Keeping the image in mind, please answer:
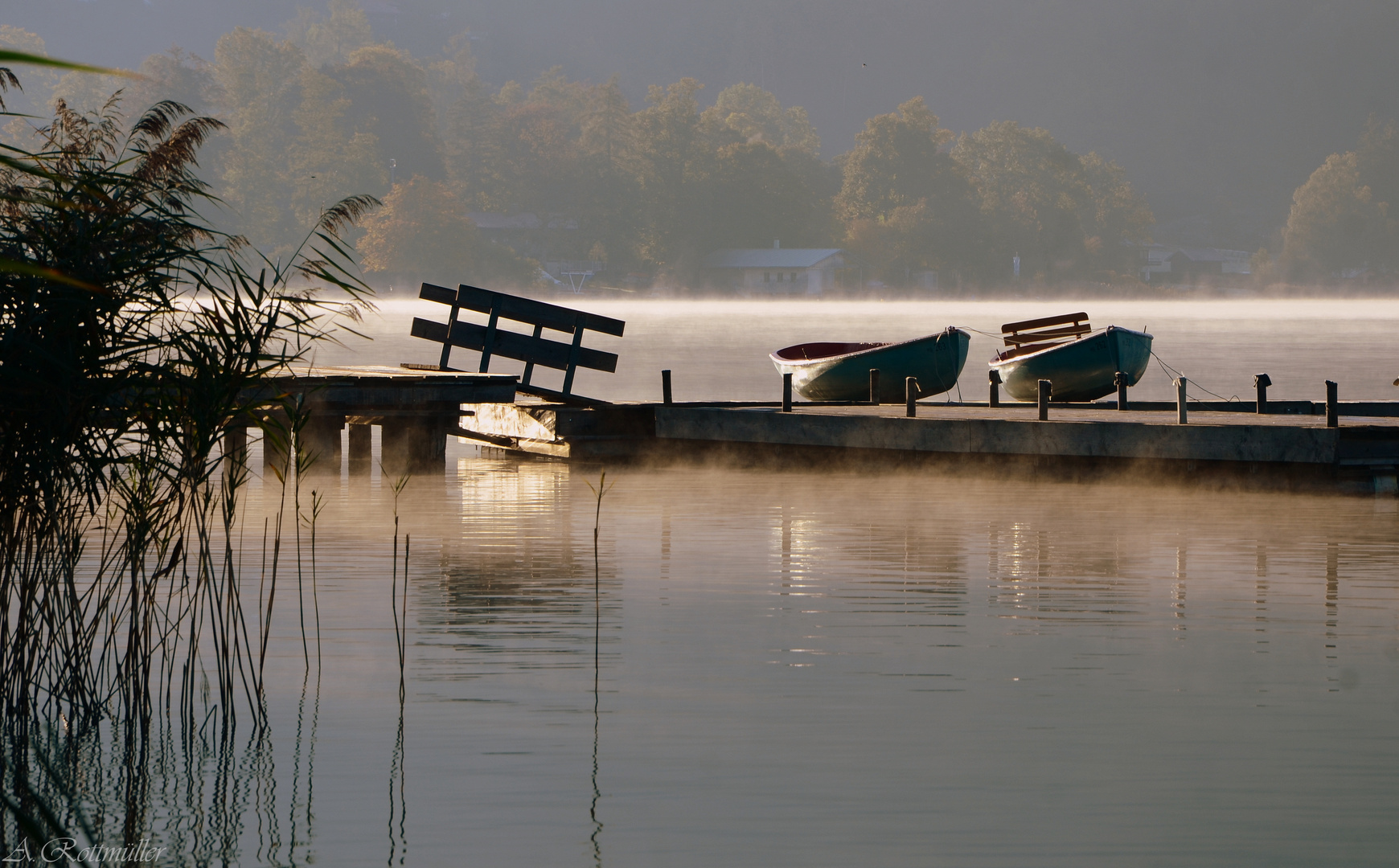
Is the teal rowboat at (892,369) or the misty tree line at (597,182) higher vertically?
the misty tree line at (597,182)

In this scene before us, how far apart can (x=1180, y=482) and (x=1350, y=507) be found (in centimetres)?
174

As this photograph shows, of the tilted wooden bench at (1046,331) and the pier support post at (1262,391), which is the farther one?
the tilted wooden bench at (1046,331)

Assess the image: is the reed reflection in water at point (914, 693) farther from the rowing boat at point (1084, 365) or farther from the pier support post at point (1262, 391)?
the rowing boat at point (1084, 365)

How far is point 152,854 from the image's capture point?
7.11 m

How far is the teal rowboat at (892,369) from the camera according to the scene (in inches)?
923

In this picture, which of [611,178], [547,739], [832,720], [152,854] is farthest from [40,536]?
[611,178]

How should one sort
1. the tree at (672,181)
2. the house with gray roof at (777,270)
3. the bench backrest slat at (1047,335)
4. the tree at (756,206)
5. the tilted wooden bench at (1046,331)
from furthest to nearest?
1. the tree at (756,206)
2. the tree at (672,181)
3. the house with gray roof at (777,270)
4. the bench backrest slat at (1047,335)
5. the tilted wooden bench at (1046,331)

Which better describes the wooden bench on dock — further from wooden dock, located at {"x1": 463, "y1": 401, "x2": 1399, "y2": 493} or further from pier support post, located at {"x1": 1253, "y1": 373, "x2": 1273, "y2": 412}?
pier support post, located at {"x1": 1253, "y1": 373, "x2": 1273, "y2": 412}

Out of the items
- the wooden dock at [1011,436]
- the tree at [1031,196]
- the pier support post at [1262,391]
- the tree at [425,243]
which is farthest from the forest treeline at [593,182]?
the pier support post at [1262,391]

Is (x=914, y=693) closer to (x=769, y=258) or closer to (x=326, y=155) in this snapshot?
(x=769, y=258)

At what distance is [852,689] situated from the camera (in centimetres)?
970

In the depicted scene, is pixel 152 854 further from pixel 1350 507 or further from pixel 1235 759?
pixel 1350 507
